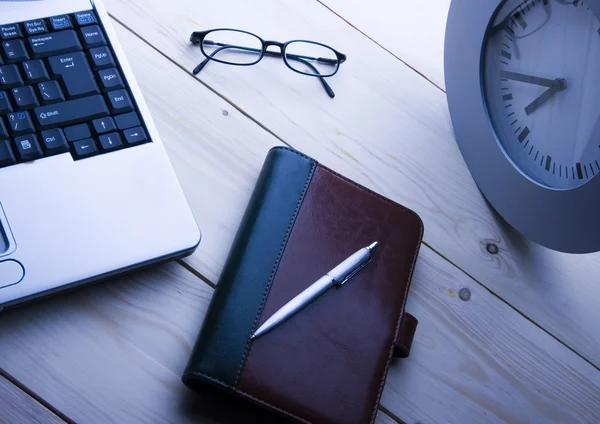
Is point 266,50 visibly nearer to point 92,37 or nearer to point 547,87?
point 92,37

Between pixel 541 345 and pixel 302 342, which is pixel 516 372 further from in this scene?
pixel 302 342

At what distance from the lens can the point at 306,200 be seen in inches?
23.8

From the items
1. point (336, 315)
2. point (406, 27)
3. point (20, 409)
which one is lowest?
point (20, 409)

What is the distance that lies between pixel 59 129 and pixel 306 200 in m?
0.24

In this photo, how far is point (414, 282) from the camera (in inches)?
25.2

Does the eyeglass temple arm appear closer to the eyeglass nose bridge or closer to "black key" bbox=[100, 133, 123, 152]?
the eyeglass nose bridge

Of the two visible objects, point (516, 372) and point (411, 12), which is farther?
point (411, 12)

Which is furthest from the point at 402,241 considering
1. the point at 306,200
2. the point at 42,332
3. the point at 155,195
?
the point at 42,332

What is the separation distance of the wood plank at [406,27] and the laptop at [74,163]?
30cm

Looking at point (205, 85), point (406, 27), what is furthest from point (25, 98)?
point (406, 27)

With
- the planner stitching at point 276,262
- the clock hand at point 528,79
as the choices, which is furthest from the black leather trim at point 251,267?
the clock hand at point 528,79

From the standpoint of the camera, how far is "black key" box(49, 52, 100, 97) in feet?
1.89

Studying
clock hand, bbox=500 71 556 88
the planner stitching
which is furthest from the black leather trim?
clock hand, bbox=500 71 556 88

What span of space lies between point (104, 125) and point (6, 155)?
0.09 meters
